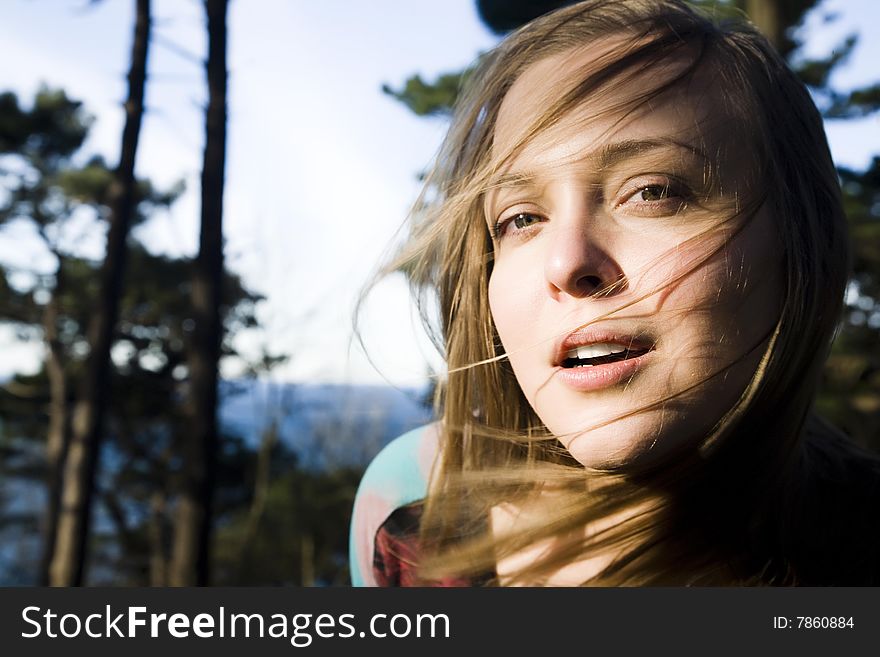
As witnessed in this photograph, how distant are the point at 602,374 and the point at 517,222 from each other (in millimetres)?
177

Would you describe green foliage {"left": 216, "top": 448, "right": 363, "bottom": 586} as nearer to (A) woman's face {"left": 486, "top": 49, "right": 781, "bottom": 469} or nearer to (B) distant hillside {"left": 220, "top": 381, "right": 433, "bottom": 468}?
(B) distant hillside {"left": 220, "top": 381, "right": 433, "bottom": 468}

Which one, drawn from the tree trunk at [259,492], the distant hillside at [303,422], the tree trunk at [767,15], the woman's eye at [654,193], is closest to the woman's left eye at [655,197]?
the woman's eye at [654,193]

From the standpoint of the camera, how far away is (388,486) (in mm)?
867

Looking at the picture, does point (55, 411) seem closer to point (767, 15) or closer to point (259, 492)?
point (259, 492)

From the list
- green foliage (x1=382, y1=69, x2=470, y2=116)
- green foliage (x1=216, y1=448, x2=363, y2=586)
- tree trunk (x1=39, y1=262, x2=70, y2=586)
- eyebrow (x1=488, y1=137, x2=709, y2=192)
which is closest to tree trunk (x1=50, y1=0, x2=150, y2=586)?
green foliage (x1=382, y1=69, x2=470, y2=116)

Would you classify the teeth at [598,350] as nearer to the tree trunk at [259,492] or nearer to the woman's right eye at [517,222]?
the woman's right eye at [517,222]

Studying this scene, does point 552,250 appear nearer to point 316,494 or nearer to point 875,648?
point 875,648

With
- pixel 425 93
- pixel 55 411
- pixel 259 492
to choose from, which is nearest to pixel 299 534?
pixel 259 492

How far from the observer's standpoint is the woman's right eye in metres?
0.65

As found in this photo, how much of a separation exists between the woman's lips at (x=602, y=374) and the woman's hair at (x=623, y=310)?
0.25ft

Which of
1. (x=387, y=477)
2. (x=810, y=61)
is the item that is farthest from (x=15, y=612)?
(x=810, y=61)

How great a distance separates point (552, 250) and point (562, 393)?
0.40 feet

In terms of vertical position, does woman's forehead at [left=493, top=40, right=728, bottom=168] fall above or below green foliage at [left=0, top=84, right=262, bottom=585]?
below

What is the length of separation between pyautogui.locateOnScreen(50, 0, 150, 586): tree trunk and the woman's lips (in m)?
4.38
